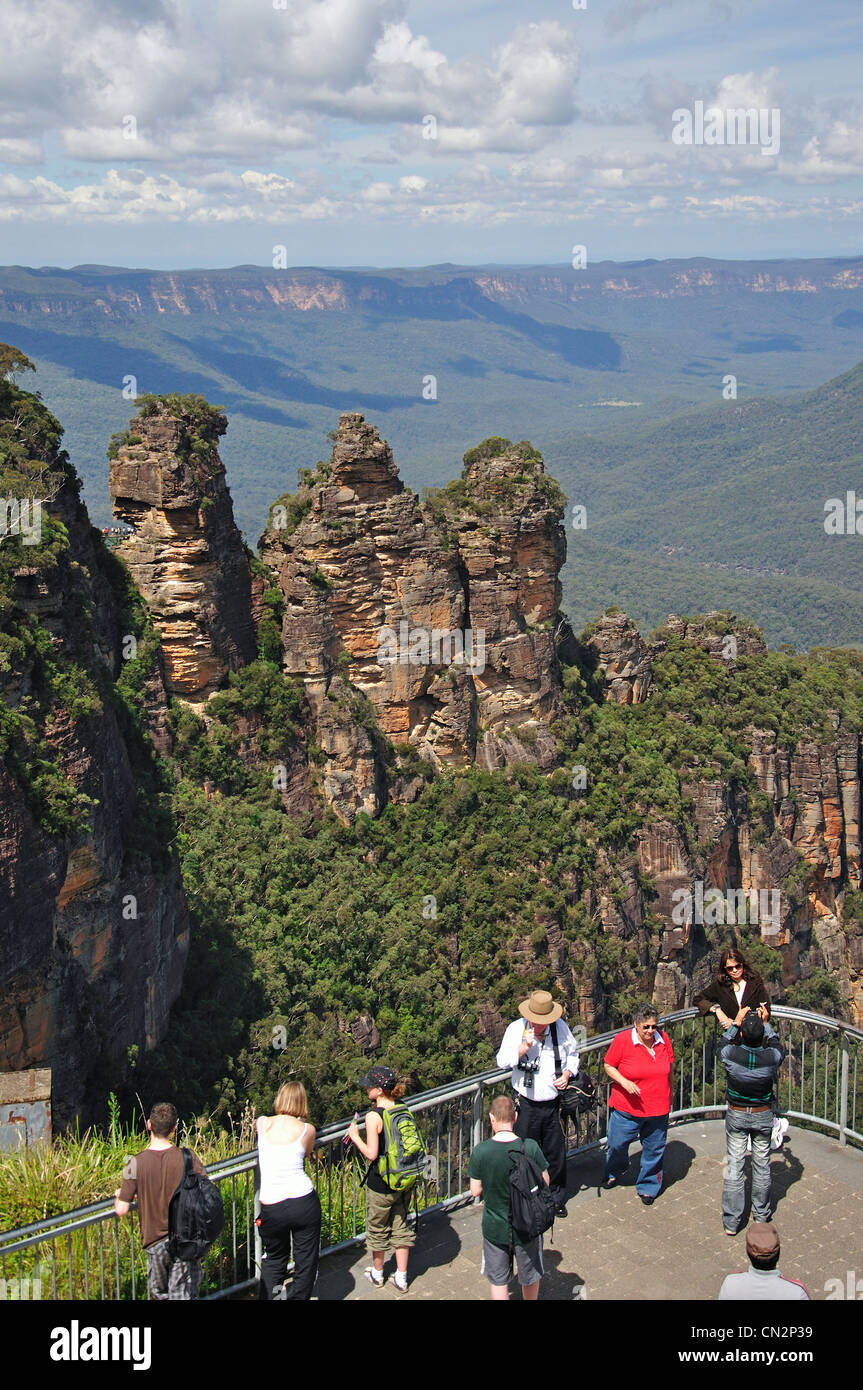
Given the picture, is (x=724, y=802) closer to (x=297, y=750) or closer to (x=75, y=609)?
(x=297, y=750)

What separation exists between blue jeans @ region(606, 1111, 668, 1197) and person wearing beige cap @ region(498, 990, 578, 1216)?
0.88 metres

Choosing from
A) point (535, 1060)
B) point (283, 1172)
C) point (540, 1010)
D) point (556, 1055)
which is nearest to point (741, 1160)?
point (556, 1055)

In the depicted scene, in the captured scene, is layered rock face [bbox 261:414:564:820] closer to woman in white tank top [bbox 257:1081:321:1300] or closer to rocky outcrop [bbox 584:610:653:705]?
rocky outcrop [bbox 584:610:653:705]

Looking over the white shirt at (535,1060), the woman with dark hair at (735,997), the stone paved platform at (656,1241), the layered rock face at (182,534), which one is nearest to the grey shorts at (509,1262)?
the stone paved platform at (656,1241)

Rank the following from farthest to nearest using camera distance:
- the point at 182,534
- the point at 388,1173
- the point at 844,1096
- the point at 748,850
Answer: the point at 748,850
the point at 182,534
the point at 844,1096
the point at 388,1173

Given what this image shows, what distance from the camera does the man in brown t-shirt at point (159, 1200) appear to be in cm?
916

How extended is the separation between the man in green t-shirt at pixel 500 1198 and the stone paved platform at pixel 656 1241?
658 mm

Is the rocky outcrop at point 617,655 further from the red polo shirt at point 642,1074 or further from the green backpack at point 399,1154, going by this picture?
the green backpack at point 399,1154

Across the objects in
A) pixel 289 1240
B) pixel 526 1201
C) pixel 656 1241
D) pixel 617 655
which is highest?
pixel 617 655

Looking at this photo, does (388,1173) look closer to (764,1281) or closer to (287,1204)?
(287,1204)

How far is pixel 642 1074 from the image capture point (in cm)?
1191

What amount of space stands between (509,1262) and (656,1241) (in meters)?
1.98

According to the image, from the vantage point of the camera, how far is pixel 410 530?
127 ft

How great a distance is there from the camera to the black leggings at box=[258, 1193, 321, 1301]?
31.6ft
